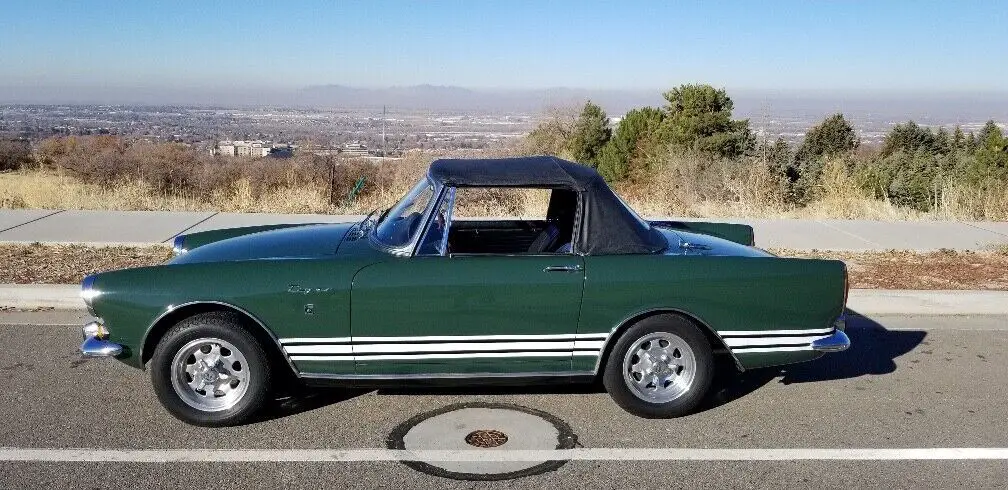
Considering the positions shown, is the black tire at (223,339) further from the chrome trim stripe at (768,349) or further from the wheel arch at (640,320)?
the chrome trim stripe at (768,349)

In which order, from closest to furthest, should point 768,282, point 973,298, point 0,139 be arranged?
point 768,282
point 973,298
point 0,139

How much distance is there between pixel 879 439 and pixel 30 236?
809 cm

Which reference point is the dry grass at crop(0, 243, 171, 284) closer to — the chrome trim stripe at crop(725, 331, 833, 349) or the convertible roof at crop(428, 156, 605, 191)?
the convertible roof at crop(428, 156, 605, 191)

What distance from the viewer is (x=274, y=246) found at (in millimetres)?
4906

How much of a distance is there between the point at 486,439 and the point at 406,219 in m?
1.30

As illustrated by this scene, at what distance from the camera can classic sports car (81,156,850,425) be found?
14.5 feet

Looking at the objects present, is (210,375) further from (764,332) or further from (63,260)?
(63,260)

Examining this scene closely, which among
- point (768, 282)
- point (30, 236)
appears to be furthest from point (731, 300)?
point (30, 236)

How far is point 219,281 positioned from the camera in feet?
14.5

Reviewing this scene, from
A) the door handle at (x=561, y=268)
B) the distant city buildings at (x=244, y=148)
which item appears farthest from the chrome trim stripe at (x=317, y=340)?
the distant city buildings at (x=244, y=148)

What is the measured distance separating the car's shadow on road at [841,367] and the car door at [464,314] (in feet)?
3.52

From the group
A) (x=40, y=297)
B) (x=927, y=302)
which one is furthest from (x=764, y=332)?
(x=40, y=297)

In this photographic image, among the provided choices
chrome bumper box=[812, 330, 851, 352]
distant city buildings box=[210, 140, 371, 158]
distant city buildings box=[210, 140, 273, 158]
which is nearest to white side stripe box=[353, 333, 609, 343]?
chrome bumper box=[812, 330, 851, 352]

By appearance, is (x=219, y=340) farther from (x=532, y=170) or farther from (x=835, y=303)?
(x=835, y=303)
